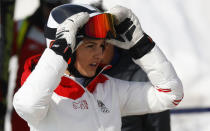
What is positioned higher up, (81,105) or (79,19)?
(79,19)

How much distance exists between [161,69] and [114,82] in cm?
24

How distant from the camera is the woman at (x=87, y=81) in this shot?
140cm

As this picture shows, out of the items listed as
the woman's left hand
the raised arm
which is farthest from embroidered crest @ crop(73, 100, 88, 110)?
the woman's left hand

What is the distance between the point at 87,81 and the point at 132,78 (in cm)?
59

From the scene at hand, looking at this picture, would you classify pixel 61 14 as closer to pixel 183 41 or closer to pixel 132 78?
pixel 132 78

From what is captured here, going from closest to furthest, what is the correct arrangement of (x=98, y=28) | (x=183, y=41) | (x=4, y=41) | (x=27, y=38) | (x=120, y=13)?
(x=4, y=41), (x=98, y=28), (x=120, y=13), (x=27, y=38), (x=183, y=41)

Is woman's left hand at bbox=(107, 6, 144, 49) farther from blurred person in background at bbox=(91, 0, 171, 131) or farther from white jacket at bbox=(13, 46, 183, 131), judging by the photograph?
blurred person in background at bbox=(91, 0, 171, 131)

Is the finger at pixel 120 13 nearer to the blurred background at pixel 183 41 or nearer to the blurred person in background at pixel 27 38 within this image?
the blurred person in background at pixel 27 38

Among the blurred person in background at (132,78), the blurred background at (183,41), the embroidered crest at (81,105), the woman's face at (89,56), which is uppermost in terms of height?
the woman's face at (89,56)

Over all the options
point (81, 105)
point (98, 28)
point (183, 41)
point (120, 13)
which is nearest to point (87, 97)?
point (81, 105)

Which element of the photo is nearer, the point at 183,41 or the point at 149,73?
the point at 149,73

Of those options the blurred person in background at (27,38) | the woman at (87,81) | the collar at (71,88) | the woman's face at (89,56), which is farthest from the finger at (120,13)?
the blurred person in background at (27,38)

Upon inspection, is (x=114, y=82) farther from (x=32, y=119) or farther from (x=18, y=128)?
(x=18, y=128)

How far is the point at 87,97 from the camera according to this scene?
1581 millimetres
